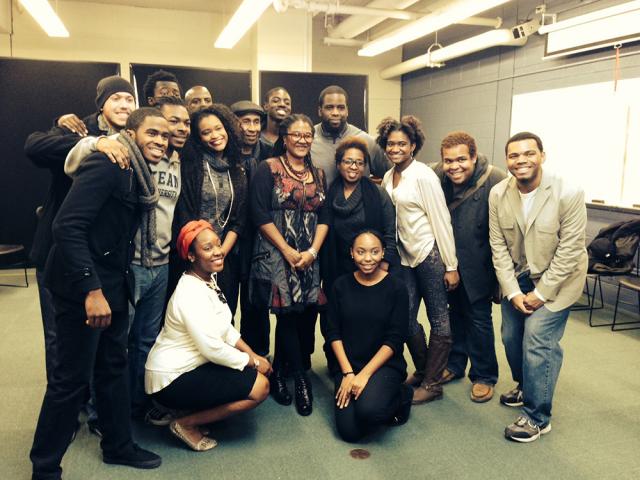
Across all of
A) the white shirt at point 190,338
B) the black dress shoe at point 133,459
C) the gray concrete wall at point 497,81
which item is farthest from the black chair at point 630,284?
the black dress shoe at point 133,459

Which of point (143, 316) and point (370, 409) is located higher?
point (143, 316)

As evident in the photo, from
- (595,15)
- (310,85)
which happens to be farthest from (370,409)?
(310,85)

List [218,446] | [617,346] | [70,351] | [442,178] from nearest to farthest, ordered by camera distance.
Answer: [70,351] → [218,446] → [442,178] → [617,346]

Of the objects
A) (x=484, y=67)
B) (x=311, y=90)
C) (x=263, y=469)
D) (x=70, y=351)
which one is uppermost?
(x=484, y=67)

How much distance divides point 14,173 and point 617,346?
5.74m

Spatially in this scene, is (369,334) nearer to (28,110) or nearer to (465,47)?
(465,47)

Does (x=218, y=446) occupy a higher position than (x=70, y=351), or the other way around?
(x=70, y=351)

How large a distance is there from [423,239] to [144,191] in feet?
4.58

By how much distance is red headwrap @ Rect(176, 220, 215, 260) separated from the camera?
7.31ft

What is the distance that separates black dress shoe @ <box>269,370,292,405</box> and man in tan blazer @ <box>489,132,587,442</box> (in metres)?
1.08

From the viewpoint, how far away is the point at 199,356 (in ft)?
7.50

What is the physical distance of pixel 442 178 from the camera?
Answer: 2.92 m

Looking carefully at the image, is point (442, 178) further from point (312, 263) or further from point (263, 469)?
point (263, 469)

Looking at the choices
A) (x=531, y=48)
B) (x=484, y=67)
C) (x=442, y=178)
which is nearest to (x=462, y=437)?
(x=442, y=178)
